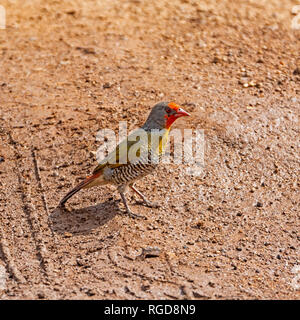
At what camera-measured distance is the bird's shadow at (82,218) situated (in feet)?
21.3

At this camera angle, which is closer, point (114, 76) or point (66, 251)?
point (66, 251)

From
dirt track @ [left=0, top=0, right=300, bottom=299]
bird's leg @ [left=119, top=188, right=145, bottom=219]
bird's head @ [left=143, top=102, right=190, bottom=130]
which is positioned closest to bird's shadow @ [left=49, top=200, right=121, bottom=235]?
dirt track @ [left=0, top=0, right=300, bottom=299]

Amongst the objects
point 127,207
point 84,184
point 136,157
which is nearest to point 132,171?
point 136,157

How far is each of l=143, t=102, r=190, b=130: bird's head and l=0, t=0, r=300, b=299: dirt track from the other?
0.74m

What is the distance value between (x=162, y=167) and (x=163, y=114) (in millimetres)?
828

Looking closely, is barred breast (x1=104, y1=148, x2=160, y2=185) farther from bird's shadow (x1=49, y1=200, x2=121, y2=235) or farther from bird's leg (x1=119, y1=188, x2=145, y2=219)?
bird's shadow (x1=49, y1=200, x2=121, y2=235)

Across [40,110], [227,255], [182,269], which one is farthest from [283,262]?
[40,110]

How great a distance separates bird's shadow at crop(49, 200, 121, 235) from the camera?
648 centimetres

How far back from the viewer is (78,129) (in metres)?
7.80

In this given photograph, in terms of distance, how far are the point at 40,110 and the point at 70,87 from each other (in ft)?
2.06

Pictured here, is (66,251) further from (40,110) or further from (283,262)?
(40,110)

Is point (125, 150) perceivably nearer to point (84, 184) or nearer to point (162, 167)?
point (84, 184)

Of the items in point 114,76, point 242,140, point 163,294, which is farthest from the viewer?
point 114,76

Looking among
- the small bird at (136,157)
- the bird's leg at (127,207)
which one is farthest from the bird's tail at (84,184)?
the bird's leg at (127,207)
